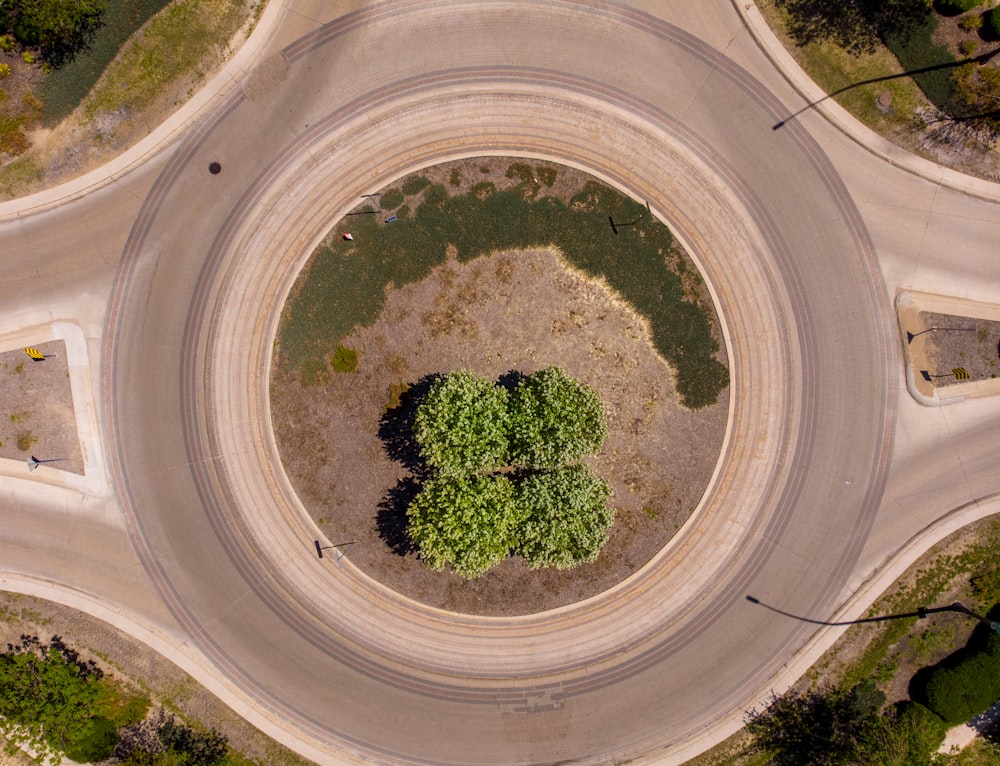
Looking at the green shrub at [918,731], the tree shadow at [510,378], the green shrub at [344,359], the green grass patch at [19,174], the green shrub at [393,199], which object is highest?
the green grass patch at [19,174]

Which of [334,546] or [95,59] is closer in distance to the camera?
[95,59]

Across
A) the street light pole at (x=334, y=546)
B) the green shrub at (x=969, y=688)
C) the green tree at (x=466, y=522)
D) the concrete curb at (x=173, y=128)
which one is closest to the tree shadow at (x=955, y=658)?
the green shrub at (x=969, y=688)

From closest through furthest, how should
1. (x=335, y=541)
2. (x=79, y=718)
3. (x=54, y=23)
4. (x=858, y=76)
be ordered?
(x=79, y=718) → (x=54, y=23) → (x=335, y=541) → (x=858, y=76)

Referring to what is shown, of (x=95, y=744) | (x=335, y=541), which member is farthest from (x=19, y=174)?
(x=95, y=744)

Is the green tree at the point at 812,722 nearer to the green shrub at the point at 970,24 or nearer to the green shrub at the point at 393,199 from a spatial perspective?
the green shrub at the point at 393,199

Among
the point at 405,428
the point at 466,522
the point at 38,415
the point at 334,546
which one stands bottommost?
the point at 466,522

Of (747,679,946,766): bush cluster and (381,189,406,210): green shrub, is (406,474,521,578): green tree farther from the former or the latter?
(747,679,946,766): bush cluster

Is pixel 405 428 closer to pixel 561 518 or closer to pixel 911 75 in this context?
pixel 561 518
